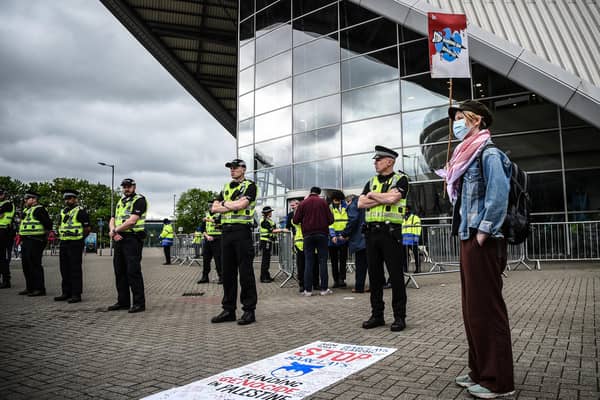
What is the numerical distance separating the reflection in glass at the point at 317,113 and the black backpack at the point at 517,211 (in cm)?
1623

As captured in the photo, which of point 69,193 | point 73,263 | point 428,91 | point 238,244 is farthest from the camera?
point 428,91

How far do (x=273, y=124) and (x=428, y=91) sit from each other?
745cm

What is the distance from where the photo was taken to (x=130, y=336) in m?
5.28

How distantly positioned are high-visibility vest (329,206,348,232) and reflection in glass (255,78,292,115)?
11116mm

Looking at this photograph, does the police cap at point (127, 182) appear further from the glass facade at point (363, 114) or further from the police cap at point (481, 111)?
the glass facade at point (363, 114)

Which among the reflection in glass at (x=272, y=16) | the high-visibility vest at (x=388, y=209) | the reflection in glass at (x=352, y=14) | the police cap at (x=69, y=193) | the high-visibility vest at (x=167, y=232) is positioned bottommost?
the high-visibility vest at (x=167, y=232)

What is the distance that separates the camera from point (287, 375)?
3602mm

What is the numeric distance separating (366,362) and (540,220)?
13743mm

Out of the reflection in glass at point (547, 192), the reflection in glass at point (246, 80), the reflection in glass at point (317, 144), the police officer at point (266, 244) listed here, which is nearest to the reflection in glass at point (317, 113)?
the reflection in glass at point (317, 144)

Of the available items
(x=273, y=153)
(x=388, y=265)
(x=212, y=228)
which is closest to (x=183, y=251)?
(x=273, y=153)

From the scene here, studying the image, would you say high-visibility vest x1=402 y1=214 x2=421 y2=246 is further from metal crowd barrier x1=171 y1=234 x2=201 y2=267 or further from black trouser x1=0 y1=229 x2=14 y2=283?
metal crowd barrier x1=171 y1=234 x2=201 y2=267

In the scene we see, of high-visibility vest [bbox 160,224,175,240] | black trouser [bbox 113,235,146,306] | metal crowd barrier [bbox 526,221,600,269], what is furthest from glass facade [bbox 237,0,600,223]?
black trouser [bbox 113,235,146,306]

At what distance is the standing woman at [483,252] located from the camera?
3.00 m

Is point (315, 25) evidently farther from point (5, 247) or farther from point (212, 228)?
point (5, 247)
